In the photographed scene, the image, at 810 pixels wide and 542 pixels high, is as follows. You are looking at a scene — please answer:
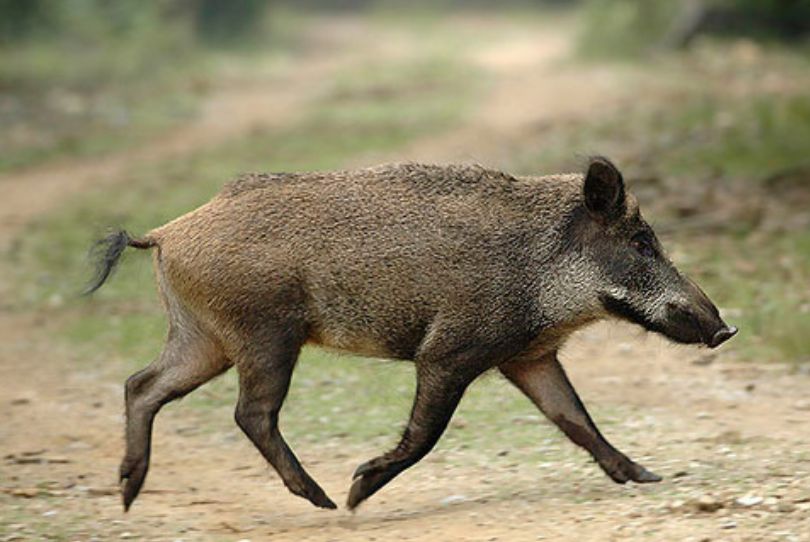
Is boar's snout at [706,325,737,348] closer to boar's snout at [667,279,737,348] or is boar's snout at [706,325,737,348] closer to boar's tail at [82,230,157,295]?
boar's snout at [667,279,737,348]

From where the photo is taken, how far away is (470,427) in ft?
26.8

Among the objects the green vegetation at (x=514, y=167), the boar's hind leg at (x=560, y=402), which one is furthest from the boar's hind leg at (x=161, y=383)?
the boar's hind leg at (x=560, y=402)

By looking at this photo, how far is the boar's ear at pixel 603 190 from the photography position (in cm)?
643

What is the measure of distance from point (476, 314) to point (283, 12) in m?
32.5

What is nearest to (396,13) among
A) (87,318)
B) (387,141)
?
(387,141)

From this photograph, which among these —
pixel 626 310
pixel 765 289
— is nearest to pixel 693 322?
pixel 626 310

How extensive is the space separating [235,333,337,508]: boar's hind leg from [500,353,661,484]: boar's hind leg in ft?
3.10

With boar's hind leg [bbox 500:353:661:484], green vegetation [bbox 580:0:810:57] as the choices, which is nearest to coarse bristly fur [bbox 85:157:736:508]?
boar's hind leg [bbox 500:353:661:484]

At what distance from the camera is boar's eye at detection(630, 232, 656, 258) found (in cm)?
661

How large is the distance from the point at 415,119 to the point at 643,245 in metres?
14.0

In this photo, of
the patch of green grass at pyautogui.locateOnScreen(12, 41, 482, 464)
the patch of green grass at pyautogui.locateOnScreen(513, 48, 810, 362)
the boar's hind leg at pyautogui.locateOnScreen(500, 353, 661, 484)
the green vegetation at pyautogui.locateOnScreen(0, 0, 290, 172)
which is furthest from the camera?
the green vegetation at pyautogui.locateOnScreen(0, 0, 290, 172)

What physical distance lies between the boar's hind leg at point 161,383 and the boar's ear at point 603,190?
5.42 ft

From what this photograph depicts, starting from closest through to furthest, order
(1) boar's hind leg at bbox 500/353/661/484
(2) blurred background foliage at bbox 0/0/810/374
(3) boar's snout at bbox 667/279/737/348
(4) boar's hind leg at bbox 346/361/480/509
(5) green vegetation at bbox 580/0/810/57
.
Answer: (4) boar's hind leg at bbox 346/361/480/509
(3) boar's snout at bbox 667/279/737/348
(1) boar's hind leg at bbox 500/353/661/484
(2) blurred background foliage at bbox 0/0/810/374
(5) green vegetation at bbox 580/0/810/57

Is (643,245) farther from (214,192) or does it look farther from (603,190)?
(214,192)
